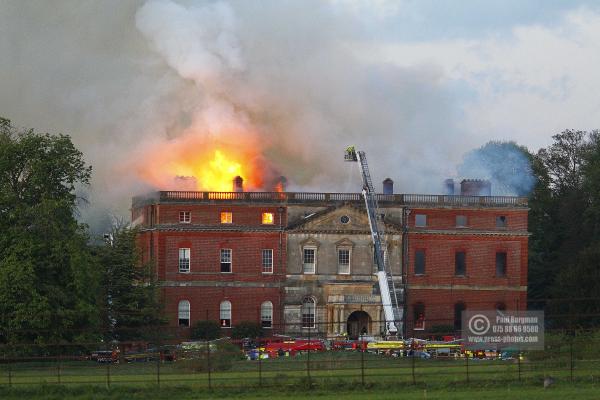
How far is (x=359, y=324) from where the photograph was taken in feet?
308

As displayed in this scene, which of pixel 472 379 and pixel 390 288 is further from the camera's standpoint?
pixel 390 288

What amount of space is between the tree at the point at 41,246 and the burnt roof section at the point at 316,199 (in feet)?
63.6

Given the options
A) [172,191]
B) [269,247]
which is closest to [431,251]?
[269,247]

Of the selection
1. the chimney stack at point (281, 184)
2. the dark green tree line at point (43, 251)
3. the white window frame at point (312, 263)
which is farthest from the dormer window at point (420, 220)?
the dark green tree line at point (43, 251)

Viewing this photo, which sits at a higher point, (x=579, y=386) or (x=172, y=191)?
(x=172, y=191)

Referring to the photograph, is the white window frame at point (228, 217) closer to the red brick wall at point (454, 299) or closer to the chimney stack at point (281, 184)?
the chimney stack at point (281, 184)

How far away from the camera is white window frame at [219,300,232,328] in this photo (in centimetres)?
9506

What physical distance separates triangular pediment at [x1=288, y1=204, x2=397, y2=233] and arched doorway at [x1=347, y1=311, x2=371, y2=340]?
18.2 feet

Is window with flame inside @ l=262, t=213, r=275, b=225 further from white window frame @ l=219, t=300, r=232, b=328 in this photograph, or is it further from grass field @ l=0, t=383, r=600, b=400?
grass field @ l=0, t=383, r=600, b=400

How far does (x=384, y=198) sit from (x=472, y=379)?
1768 inches

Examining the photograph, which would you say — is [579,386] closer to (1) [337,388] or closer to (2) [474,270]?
(1) [337,388]

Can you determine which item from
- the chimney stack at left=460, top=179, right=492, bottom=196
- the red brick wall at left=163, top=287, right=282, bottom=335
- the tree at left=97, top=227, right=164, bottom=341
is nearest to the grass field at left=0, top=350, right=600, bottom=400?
the tree at left=97, top=227, right=164, bottom=341

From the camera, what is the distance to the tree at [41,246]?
7088 centimetres

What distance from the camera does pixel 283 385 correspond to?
52.9 m
